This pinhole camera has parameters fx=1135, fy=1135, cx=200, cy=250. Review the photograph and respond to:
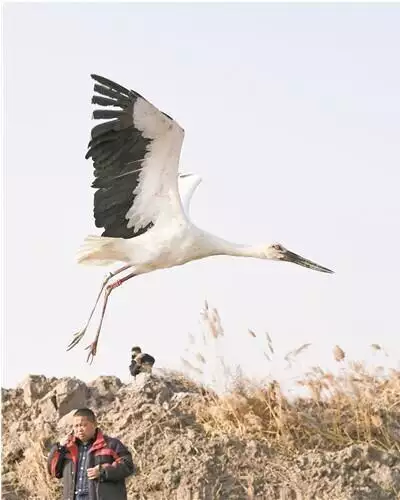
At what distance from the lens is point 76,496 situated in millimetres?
7855

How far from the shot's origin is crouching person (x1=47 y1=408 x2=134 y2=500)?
25.3 ft

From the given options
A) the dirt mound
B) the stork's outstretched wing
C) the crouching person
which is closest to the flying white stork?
the stork's outstretched wing

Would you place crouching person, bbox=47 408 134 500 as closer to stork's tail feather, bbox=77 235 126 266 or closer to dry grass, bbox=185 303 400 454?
dry grass, bbox=185 303 400 454

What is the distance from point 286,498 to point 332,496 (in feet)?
1.20

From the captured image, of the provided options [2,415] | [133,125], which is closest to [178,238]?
[133,125]

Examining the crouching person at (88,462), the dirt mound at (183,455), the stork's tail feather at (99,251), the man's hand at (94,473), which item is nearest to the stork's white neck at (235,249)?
the stork's tail feather at (99,251)

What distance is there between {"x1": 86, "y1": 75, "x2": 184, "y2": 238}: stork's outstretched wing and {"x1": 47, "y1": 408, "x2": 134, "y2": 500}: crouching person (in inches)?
151

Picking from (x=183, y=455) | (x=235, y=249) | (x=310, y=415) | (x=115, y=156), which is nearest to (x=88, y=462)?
(x=183, y=455)

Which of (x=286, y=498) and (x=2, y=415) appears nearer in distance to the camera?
(x=286, y=498)

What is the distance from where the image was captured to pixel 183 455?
934cm

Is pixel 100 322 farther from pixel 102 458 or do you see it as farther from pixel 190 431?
pixel 102 458

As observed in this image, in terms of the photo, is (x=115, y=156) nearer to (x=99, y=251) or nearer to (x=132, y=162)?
(x=132, y=162)

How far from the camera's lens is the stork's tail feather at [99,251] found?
12.0 m

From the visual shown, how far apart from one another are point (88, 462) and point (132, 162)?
4.35 m
